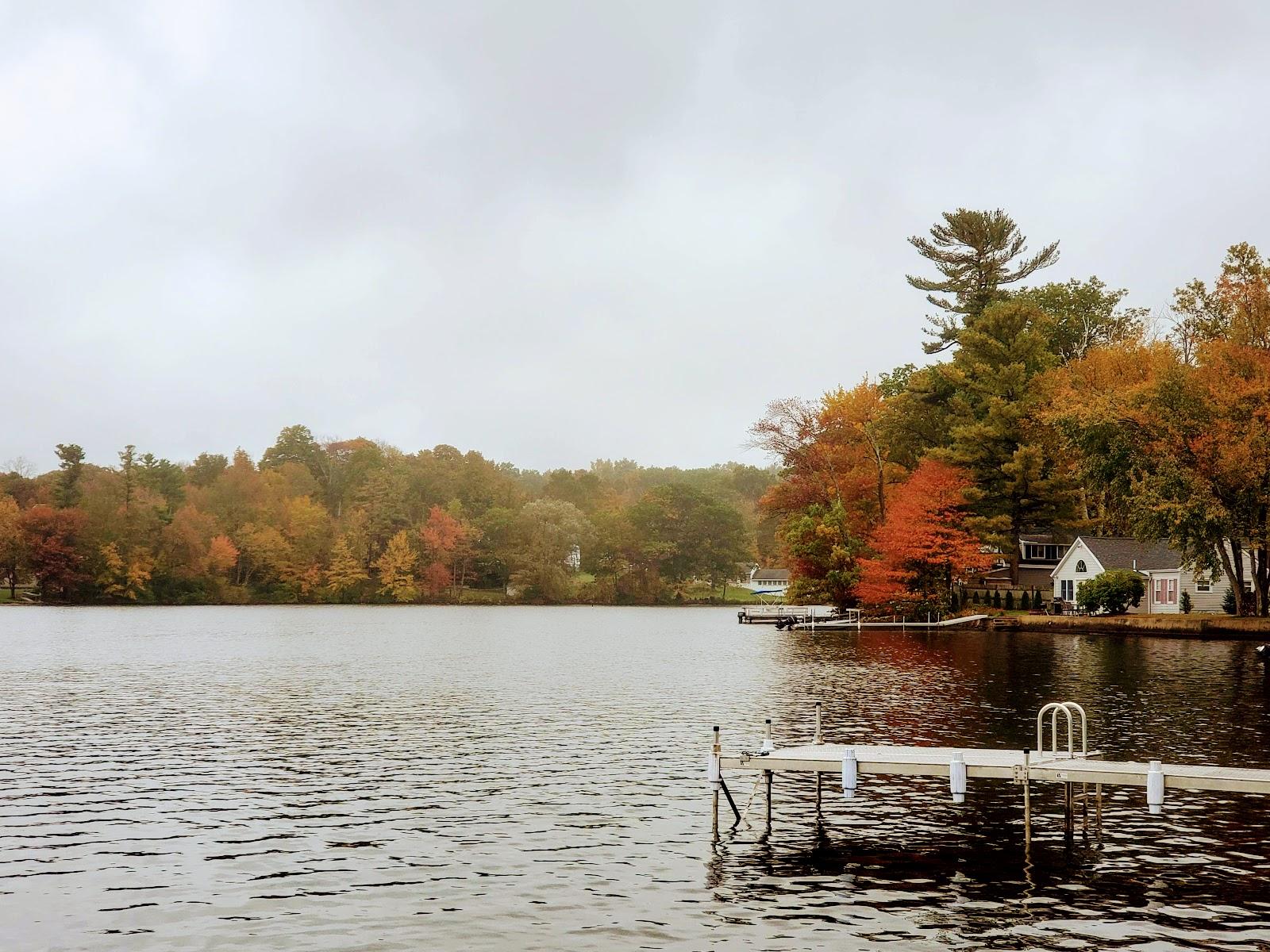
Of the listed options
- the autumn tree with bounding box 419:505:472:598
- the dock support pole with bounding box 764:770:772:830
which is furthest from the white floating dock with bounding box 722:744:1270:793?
the autumn tree with bounding box 419:505:472:598

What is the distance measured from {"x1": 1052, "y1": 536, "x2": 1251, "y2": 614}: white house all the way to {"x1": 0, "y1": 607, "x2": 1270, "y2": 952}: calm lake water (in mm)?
33113

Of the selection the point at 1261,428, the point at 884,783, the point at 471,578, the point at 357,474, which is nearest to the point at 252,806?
the point at 884,783

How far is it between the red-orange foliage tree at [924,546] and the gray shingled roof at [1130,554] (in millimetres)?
7700

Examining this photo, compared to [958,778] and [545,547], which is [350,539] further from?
[958,778]

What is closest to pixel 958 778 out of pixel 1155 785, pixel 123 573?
pixel 1155 785

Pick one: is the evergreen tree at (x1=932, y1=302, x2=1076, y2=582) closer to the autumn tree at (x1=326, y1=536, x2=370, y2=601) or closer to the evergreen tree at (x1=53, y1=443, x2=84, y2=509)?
the autumn tree at (x1=326, y1=536, x2=370, y2=601)

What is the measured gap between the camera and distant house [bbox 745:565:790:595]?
17411 cm

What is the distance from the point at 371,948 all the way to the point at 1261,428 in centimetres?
5975

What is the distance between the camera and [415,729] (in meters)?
35.1

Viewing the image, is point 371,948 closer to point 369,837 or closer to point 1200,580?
point 369,837

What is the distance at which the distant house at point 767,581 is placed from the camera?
174 m

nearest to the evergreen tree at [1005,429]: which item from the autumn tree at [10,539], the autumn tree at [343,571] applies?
the autumn tree at [343,571]

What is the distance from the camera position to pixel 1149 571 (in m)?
81.7

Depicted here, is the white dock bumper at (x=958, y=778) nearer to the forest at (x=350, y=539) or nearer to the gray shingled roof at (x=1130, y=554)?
the gray shingled roof at (x=1130, y=554)
